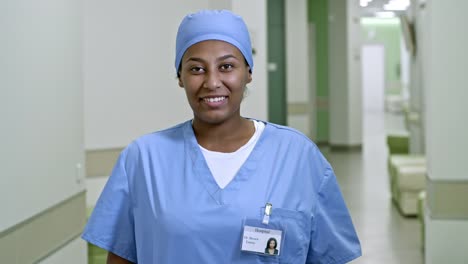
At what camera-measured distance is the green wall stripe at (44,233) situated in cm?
A: 339

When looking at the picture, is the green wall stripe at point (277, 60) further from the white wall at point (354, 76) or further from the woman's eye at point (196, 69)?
the woman's eye at point (196, 69)

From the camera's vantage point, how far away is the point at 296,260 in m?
2.07

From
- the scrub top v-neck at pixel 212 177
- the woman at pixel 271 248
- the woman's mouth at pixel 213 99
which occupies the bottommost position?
the woman at pixel 271 248

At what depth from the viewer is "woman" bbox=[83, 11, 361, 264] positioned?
200cm

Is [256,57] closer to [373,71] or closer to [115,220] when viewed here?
[115,220]

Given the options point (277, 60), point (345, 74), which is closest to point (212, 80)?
point (277, 60)

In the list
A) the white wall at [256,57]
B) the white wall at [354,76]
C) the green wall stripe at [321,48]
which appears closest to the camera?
the white wall at [256,57]

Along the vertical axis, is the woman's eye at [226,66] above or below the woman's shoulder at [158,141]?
above

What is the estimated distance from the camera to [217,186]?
2082 millimetres

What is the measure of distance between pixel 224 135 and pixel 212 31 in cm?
31

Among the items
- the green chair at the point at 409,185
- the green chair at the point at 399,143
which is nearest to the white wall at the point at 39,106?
the green chair at the point at 409,185

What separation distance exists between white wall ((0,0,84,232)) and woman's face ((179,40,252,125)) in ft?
5.06

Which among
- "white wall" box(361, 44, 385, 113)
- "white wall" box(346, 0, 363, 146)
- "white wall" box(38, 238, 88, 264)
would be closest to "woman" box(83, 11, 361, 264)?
"white wall" box(38, 238, 88, 264)

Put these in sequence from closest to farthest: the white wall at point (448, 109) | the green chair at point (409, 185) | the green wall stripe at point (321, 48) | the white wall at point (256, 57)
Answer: the white wall at point (448, 109)
the white wall at point (256, 57)
the green chair at point (409, 185)
the green wall stripe at point (321, 48)
